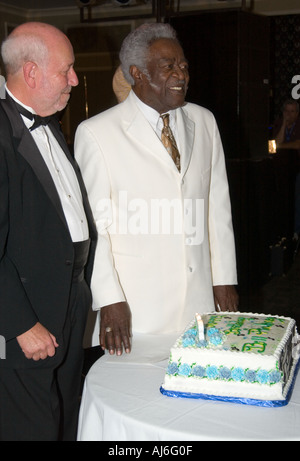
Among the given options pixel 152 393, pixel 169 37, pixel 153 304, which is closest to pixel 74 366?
pixel 153 304

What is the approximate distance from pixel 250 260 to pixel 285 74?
1.46 metres

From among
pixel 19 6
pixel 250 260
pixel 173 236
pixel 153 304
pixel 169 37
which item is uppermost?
pixel 19 6

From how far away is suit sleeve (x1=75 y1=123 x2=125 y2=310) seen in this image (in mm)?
2219

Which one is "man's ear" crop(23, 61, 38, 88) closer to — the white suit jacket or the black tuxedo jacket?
the black tuxedo jacket

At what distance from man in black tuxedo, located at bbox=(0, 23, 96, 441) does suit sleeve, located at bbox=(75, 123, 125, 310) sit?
0.38 ft

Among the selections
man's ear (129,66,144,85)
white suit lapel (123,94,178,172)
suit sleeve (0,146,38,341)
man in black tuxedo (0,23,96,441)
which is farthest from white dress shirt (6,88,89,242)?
man's ear (129,66,144,85)

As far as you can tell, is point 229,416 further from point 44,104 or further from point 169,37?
point 169,37

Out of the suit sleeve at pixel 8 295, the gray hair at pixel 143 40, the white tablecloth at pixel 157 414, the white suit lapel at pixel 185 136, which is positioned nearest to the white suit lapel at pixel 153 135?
the white suit lapel at pixel 185 136

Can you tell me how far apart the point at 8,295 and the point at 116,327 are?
0.47m

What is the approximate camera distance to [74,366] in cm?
223

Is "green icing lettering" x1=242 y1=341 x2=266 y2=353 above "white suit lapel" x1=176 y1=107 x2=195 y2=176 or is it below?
below

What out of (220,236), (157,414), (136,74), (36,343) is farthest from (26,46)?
(157,414)

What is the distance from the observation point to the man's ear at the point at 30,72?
6.43 ft

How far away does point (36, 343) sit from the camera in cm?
184
